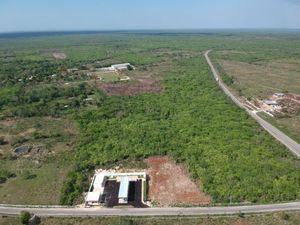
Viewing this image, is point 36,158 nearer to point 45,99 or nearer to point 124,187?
point 124,187

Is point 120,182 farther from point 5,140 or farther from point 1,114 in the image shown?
point 1,114

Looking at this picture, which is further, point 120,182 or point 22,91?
point 22,91

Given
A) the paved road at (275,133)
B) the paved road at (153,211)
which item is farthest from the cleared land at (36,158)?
the paved road at (275,133)

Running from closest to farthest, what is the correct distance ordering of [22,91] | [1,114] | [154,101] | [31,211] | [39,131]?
[31,211], [39,131], [1,114], [154,101], [22,91]

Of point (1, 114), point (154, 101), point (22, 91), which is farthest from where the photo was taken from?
point (22, 91)

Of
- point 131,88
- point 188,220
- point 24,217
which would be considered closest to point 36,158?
point 24,217

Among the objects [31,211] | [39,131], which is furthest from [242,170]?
[39,131]

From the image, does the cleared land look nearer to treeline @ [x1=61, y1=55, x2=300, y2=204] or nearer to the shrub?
treeline @ [x1=61, y1=55, x2=300, y2=204]
